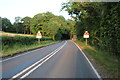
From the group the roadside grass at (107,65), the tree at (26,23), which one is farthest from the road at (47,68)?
the tree at (26,23)

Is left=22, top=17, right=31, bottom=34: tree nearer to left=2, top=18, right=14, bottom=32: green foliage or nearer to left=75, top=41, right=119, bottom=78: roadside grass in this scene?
left=2, top=18, right=14, bottom=32: green foliage

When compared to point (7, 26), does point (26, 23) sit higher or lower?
higher

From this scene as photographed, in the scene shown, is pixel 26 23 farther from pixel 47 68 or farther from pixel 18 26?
pixel 47 68

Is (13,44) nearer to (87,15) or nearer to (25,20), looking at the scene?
(87,15)

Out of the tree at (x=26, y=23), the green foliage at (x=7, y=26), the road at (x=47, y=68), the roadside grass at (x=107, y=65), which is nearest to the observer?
the road at (x=47, y=68)

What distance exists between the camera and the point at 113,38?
41.5ft

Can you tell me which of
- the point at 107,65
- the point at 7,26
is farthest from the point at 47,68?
the point at 7,26

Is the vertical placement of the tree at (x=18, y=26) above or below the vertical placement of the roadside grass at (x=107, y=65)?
above

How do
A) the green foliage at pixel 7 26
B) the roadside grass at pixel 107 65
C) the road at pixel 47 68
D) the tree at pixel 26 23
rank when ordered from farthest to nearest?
the tree at pixel 26 23
the green foliage at pixel 7 26
the roadside grass at pixel 107 65
the road at pixel 47 68

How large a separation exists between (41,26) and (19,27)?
31.5m

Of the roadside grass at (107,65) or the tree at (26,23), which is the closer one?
the roadside grass at (107,65)

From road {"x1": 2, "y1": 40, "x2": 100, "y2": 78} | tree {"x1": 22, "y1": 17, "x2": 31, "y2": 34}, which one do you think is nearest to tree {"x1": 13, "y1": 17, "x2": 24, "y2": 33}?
tree {"x1": 22, "y1": 17, "x2": 31, "y2": 34}

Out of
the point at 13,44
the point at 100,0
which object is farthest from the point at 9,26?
the point at 100,0

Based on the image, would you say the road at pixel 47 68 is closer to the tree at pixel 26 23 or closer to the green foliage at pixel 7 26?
the green foliage at pixel 7 26
